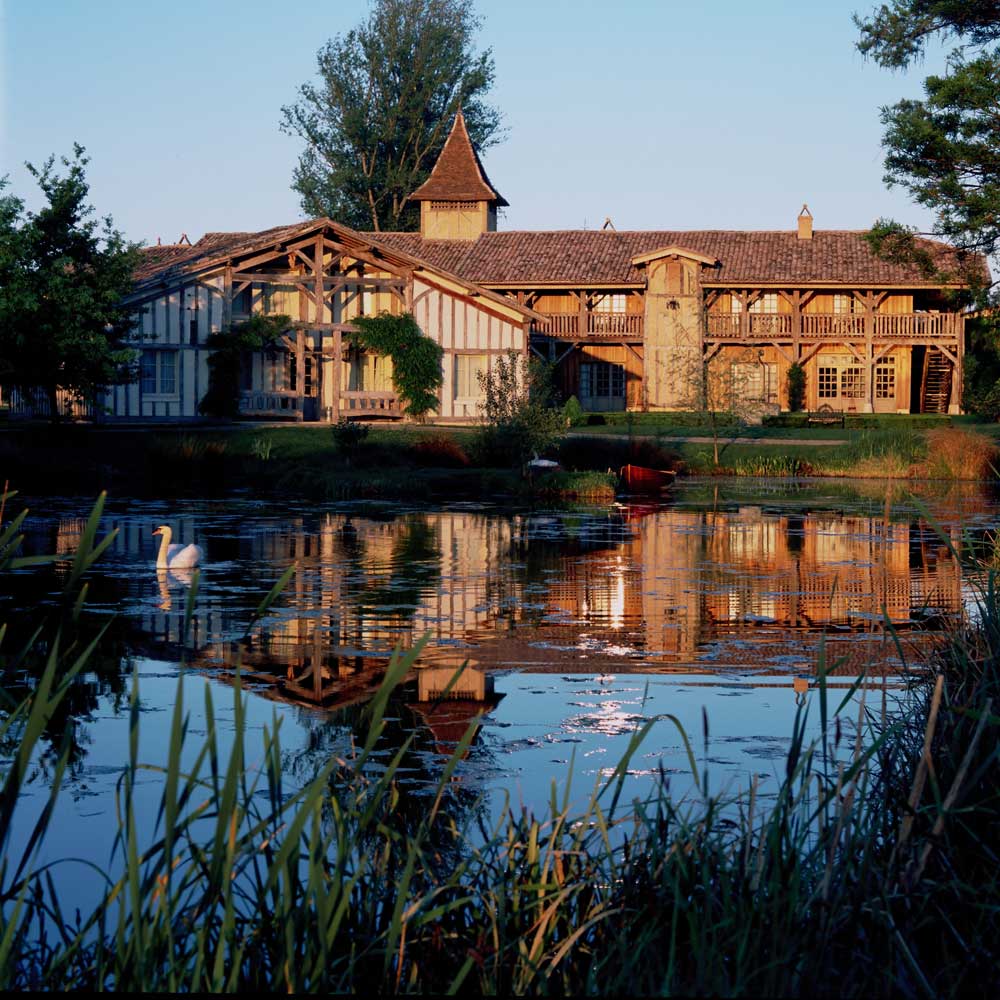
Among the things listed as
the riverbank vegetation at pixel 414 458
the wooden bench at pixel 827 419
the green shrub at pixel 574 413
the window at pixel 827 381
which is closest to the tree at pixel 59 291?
the riverbank vegetation at pixel 414 458

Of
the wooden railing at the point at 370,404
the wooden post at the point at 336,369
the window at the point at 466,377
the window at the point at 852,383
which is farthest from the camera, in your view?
the window at the point at 852,383

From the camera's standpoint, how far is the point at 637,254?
5247cm

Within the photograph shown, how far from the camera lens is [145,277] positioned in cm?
4275

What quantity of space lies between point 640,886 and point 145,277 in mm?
40378

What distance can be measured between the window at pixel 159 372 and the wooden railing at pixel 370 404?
4.78 metres

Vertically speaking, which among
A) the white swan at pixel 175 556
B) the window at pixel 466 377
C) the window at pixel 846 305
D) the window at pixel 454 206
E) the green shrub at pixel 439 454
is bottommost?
the white swan at pixel 175 556

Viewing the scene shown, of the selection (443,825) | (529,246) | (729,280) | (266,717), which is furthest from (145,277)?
(443,825)

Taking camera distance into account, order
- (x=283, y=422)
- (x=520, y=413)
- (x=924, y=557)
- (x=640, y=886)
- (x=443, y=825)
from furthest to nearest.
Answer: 1. (x=283, y=422)
2. (x=520, y=413)
3. (x=924, y=557)
4. (x=443, y=825)
5. (x=640, y=886)

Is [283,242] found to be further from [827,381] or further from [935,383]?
[935,383]

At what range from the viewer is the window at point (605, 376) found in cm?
5288

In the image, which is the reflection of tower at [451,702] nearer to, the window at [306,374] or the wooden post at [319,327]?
the wooden post at [319,327]

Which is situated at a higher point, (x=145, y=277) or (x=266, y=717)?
(x=145, y=277)

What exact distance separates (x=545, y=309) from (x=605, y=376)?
3233 mm

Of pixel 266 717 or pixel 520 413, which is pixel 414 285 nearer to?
pixel 520 413
